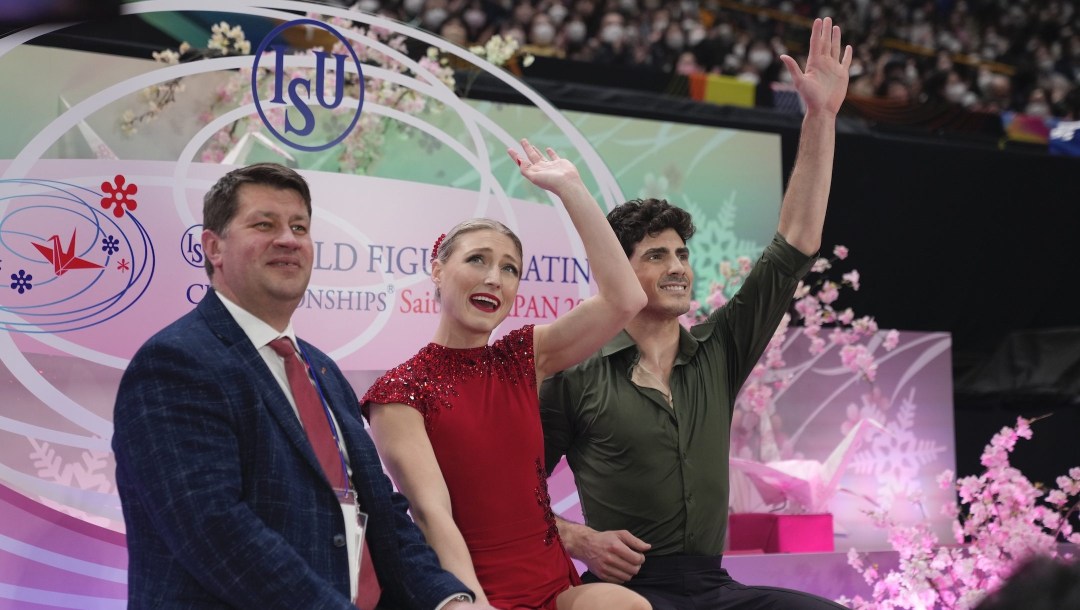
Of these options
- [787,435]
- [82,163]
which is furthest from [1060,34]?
[82,163]

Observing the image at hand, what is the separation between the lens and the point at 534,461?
2.33 meters

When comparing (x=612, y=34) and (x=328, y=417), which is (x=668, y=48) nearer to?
(x=612, y=34)

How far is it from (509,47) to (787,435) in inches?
77.7

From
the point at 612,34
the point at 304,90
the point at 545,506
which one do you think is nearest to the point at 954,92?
the point at 612,34

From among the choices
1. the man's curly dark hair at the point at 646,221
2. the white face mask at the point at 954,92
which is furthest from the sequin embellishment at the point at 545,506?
the white face mask at the point at 954,92

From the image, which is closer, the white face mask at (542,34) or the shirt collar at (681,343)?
the shirt collar at (681,343)

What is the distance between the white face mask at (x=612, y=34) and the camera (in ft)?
23.6

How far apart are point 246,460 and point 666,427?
3.85 feet

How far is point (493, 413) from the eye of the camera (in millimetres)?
2295

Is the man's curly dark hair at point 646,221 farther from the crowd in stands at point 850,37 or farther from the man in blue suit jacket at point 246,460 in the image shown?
the crowd in stands at point 850,37

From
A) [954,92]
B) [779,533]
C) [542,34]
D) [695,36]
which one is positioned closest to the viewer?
[779,533]

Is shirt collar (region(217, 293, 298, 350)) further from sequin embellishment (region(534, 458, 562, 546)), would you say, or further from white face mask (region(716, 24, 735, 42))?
white face mask (region(716, 24, 735, 42))

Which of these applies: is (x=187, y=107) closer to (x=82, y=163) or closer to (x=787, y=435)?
(x=82, y=163)

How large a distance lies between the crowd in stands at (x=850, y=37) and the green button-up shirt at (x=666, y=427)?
3292 millimetres
